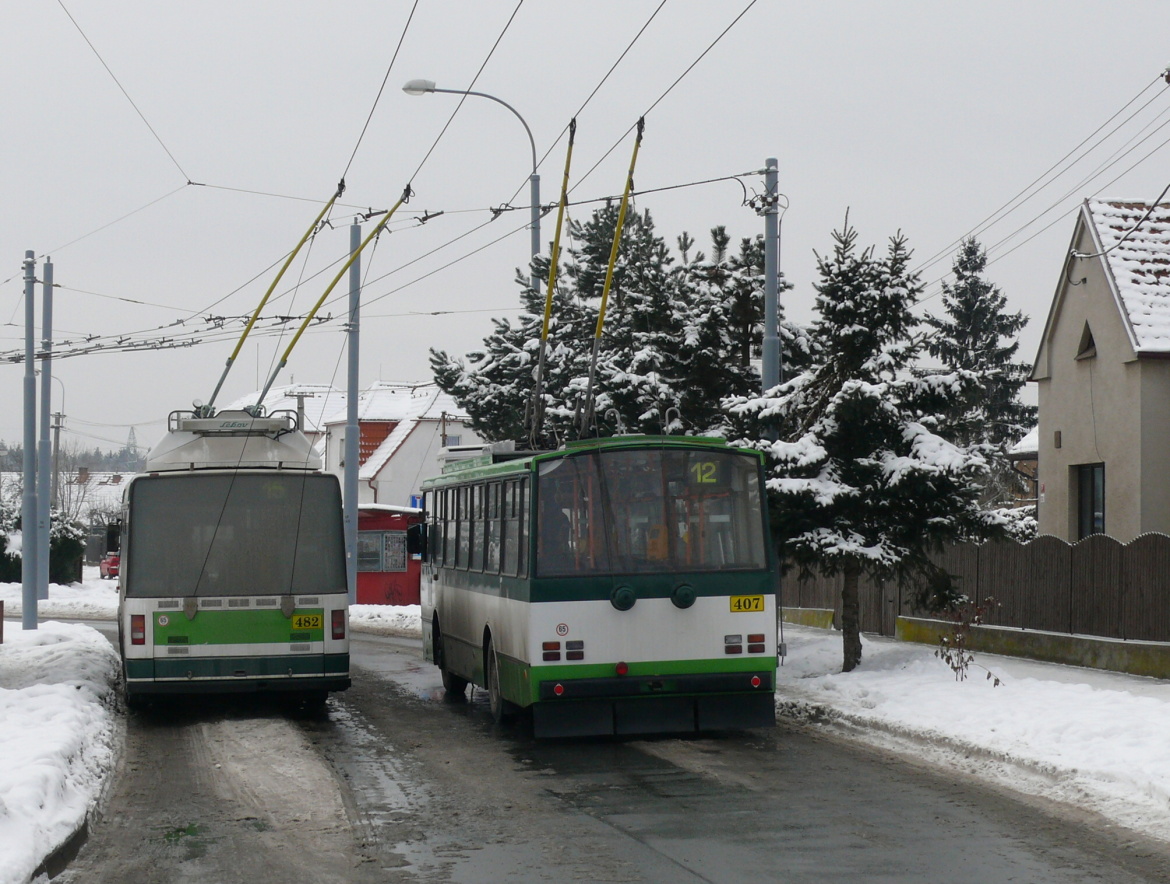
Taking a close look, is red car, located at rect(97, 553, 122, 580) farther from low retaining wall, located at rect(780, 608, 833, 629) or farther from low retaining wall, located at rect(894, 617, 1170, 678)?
low retaining wall, located at rect(894, 617, 1170, 678)

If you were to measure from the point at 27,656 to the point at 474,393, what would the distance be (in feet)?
43.3

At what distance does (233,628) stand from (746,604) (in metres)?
5.31

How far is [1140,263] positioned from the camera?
22.8 meters

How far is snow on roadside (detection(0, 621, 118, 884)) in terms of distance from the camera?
819cm

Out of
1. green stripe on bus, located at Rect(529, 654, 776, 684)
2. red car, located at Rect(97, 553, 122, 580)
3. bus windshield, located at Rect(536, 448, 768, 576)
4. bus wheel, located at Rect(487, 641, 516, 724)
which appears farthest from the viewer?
red car, located at Rect(97, 553, 122, 580)

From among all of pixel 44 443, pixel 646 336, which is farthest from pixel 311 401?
pixel 646 336

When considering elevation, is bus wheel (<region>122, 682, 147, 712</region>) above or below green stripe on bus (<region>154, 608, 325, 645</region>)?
below

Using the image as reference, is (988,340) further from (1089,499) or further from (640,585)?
(640,585)

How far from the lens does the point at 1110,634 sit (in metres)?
17.7

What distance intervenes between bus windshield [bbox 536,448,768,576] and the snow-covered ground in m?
2.11

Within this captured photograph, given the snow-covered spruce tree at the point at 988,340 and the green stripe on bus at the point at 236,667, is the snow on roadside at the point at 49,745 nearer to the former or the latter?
the green stripe on bus at the point at 236,667

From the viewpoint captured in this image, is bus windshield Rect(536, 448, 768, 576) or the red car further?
the red car

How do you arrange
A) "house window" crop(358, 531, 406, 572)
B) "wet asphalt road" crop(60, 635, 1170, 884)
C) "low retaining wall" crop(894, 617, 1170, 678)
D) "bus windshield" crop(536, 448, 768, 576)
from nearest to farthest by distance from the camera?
"wet asphalt road" crop(60, 635, 1170, 884), "bus windshield" crop(536, 448, 768, 576), "low retaining wall" crop(894, 617, 1170, 678), "house window" crop(358, 531, 406, 572)

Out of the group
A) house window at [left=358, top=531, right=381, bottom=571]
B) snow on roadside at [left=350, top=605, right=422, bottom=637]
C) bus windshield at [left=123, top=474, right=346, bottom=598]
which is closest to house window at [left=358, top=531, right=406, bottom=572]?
house window at [left=358, top=531, right=381, bottom=571]
